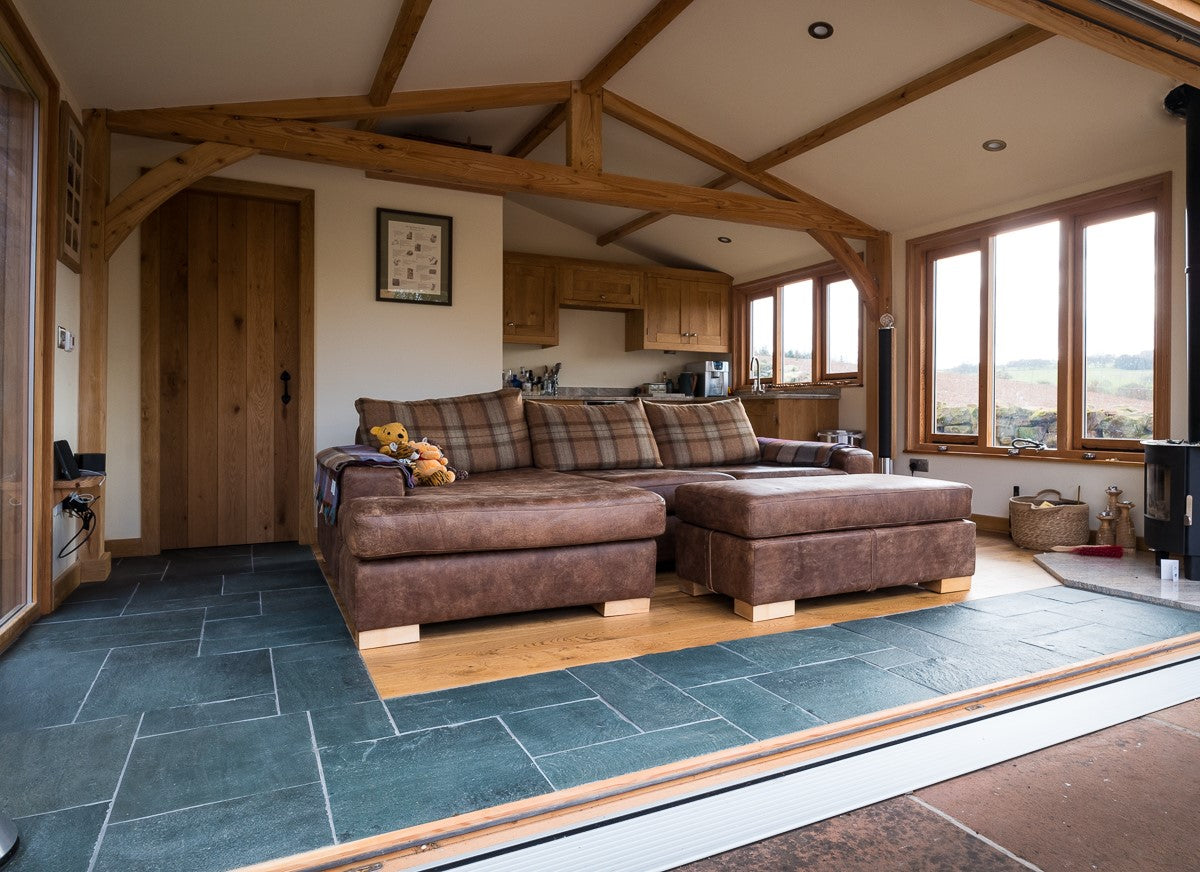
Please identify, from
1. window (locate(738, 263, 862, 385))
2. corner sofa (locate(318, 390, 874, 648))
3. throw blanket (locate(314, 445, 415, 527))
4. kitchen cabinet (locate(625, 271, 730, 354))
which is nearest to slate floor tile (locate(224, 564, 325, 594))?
corner sofa (locate(318, 390, 874, 648))

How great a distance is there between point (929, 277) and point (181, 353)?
5132 millimetres

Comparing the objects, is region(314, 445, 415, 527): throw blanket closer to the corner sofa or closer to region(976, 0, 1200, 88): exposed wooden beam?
the corner sofa

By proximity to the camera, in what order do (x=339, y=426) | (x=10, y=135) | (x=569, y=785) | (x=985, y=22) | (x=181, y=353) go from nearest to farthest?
(x=569, y=785) → (x=10, y=135) → (x=985, y=22) → (x=181, y=353) → (x=339, y=426)

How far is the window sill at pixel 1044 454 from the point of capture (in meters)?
4.34

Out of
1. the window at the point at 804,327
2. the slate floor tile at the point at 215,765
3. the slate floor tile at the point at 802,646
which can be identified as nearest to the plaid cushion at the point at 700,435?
the slate floor tile at the point at 802,646

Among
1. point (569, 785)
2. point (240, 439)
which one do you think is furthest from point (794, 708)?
point (240, 439)

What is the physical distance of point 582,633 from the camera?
104 inches

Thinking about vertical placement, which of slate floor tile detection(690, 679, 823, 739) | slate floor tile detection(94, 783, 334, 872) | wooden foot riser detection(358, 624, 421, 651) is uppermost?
wooden foot riser detection(358, 624, 421, 651)

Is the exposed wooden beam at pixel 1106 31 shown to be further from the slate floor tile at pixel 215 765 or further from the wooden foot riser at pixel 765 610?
the slate floor tile at pixel 215 765

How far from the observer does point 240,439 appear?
4.52 meters

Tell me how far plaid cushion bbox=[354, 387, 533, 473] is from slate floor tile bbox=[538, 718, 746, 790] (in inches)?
86.9

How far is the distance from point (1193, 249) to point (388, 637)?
402cm

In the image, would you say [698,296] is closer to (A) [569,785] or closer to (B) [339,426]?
(B) [339,426]

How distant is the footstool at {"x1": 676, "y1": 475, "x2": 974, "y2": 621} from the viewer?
2.83 meters
